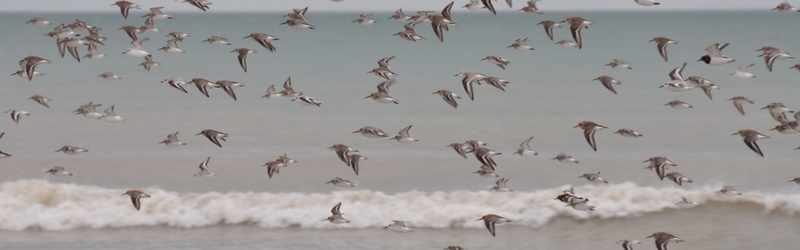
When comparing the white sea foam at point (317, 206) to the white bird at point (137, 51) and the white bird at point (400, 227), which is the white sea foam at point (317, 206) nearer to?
the white bird at point (400, 227)

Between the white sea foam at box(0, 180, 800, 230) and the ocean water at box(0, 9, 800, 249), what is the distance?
0.03 meters

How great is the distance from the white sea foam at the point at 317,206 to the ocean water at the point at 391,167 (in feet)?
0.11

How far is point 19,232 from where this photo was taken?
35.6ft

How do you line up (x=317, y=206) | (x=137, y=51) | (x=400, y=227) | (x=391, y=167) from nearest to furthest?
(x=137, y=51) → (x=400, y=227) → (x=317, y=206) → (x=391, y=167)

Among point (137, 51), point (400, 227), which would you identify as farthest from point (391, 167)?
point (137, 51)


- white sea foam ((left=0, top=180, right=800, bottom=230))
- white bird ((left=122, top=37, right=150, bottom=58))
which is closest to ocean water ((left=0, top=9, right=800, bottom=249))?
white sea foam ((left=0, top=180, right=800, bottom=230))

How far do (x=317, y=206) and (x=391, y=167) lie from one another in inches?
76.5

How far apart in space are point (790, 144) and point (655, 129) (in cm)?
242

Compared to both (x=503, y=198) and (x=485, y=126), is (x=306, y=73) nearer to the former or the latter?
(x=485, y=126)

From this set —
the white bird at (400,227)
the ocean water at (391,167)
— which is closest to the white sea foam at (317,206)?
the ocean water at (391,167)

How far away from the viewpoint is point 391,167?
13.7 m

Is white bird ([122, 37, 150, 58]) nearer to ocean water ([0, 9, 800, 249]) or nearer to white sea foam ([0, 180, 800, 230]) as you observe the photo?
ocean water ([0, 9, 800, 249])

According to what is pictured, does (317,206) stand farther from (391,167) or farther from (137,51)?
(137,51)

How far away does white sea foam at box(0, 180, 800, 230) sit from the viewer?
36.6ft
